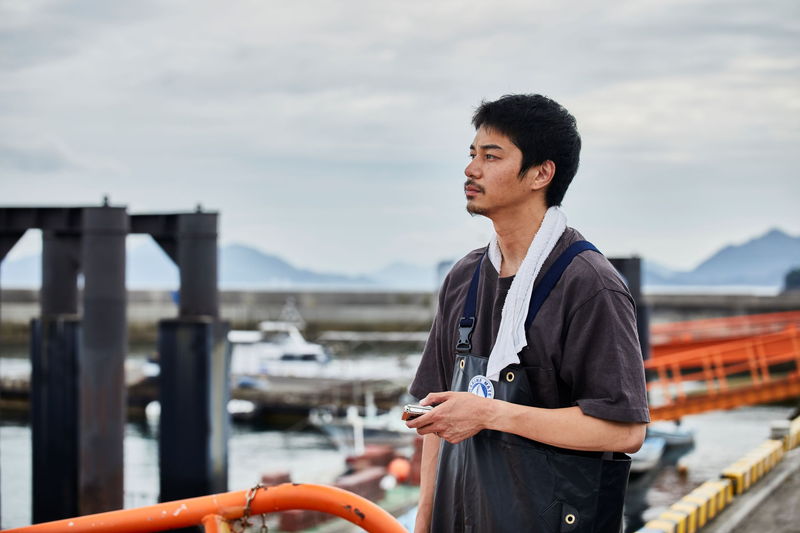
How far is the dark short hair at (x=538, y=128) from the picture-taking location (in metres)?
2.15

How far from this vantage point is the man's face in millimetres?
2160

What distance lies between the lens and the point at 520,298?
2.09m

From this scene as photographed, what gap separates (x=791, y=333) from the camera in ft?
59.9

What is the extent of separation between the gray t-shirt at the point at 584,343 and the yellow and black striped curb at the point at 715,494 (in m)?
4.04

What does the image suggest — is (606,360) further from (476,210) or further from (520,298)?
(476,210)

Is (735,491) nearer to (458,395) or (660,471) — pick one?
(458,395)

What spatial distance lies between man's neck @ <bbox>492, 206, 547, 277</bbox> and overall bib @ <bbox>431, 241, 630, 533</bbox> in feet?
0.39

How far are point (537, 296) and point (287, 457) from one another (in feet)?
74.1

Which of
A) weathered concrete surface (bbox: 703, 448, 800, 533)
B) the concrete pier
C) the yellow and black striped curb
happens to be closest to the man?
the yellow and black striped curb

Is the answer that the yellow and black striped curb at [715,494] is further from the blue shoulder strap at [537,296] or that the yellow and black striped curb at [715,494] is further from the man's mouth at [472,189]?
the man's mouth at [472,189]

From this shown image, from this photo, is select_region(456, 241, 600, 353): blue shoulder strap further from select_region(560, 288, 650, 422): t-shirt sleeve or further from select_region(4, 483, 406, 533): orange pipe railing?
select_region(4, 483, 406, 533): orange pipe railing

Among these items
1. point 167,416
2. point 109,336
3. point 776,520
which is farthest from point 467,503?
point 109,336

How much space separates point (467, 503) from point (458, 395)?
0.31m

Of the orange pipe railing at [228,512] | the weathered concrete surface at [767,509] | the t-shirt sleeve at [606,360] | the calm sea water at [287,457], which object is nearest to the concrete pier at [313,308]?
the calm sea water at [287,457]
